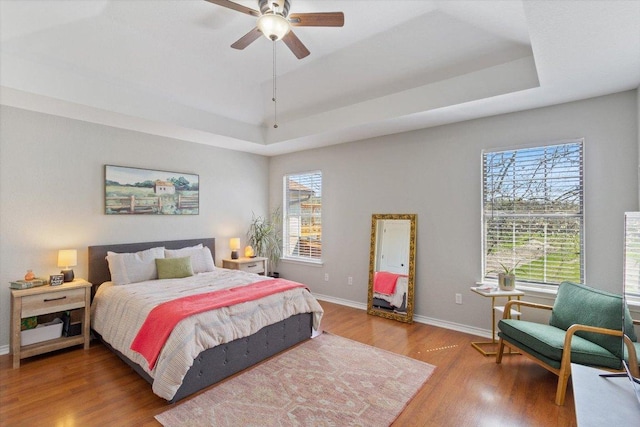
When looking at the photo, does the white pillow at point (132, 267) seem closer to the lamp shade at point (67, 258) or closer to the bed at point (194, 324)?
the bed at point (194, 324)

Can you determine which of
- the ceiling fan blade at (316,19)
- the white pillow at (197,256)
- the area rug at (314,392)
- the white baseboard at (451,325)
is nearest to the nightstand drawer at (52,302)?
the white pillow at (197,256)

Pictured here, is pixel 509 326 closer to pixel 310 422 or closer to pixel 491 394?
pixel 491 394

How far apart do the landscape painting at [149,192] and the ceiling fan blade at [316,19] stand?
315 cm

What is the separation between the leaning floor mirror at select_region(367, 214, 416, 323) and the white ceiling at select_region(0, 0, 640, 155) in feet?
4.44

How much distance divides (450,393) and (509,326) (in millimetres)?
880

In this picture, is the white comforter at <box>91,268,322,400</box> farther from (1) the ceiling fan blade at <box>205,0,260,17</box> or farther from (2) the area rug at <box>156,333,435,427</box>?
(1) the ceiling fan blade at <box>205,0,260,17</box>

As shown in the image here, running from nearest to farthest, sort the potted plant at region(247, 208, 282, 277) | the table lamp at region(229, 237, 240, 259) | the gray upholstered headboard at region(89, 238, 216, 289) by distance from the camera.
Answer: the gray upholstered headboard at region(89, 238, 216, 289) < the table lamp at region(229, 237, 240, 259) < the potted plant at region(247, 208, 282, 277)

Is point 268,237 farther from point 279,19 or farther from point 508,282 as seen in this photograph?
point 279,19

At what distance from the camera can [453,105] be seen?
3.34 m

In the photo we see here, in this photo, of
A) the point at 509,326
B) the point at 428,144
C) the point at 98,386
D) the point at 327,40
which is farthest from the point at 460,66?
the point at 98,386

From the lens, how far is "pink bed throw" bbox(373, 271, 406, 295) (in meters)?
4.42

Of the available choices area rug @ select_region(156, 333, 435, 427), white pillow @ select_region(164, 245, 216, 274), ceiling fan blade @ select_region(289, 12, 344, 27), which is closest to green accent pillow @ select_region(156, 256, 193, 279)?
white pillow @ select_region(164, 245, 216, 274)

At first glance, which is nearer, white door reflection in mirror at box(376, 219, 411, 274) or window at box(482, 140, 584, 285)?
window at box(482, 140, 584, 285)

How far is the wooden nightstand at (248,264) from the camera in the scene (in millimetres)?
5023
